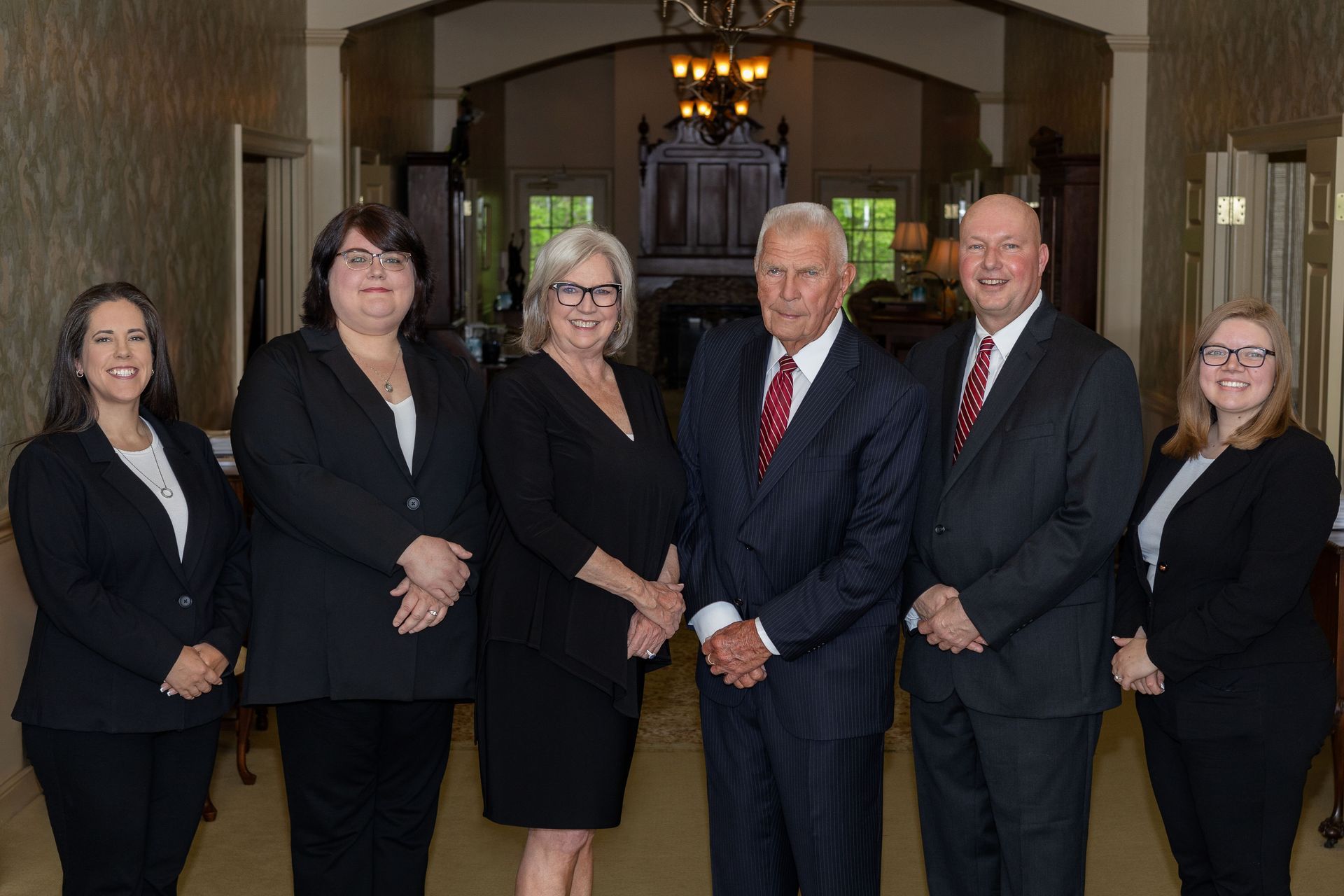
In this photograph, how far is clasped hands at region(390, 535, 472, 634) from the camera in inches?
107

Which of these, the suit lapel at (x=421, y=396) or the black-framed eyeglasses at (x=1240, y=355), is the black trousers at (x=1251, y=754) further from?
the suit lapel at (x=421, y=396)

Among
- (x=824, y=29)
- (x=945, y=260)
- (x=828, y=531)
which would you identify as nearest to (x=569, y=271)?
(x=828, y=531)

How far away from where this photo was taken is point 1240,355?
2.75m

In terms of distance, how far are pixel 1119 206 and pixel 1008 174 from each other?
3906 millimetres

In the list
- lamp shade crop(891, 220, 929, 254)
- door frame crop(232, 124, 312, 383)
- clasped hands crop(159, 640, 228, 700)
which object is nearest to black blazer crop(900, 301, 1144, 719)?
clasped hands crop(159, 640, 228, 700)

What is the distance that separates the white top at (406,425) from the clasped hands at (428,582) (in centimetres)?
19

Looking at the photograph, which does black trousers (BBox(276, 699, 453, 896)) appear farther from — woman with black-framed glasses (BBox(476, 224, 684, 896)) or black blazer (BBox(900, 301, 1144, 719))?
black blazer (BBox(900, 301, 1144, 719))

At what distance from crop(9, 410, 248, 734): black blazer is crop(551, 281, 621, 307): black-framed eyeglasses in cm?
86

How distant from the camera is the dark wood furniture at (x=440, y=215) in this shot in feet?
36.5

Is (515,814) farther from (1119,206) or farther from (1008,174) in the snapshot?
(1008,174)

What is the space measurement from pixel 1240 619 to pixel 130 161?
14.5 ft

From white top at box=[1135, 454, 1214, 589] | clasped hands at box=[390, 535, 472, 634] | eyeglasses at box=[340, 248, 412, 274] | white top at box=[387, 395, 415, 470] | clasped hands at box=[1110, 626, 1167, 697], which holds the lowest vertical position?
clasped hands at box=[1110, 626, 1167, 697]

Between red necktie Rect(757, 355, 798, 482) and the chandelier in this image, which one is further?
the chandelier

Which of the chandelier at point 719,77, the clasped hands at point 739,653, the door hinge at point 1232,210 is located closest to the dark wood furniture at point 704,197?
the chandelier at point 719,77
